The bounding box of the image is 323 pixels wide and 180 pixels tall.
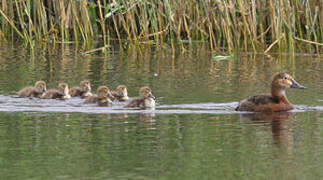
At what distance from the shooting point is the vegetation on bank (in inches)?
483

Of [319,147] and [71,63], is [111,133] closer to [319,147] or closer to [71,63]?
[319,147]

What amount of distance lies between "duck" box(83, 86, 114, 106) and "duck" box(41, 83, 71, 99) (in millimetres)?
306

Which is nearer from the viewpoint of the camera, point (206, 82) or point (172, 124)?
point (172, 124)

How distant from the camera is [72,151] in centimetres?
619

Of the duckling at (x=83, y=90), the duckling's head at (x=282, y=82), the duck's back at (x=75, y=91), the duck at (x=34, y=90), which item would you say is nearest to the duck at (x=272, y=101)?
the duckling's head at (x=282, y=82)

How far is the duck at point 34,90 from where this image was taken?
923 cm

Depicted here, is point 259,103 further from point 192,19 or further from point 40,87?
point 192,19

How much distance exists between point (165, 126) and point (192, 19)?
6.88 m

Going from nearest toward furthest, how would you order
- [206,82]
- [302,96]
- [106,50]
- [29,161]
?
[29,161] < [302,96] < [206,82] < [106,50]

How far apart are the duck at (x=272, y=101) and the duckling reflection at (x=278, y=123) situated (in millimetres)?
76

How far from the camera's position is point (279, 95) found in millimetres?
8641

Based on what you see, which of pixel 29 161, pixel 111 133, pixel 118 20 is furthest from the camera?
pixel 118 20

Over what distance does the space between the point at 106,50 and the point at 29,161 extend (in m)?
8.20

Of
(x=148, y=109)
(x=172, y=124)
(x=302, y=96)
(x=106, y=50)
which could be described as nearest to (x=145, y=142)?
(x=172, y=124)
